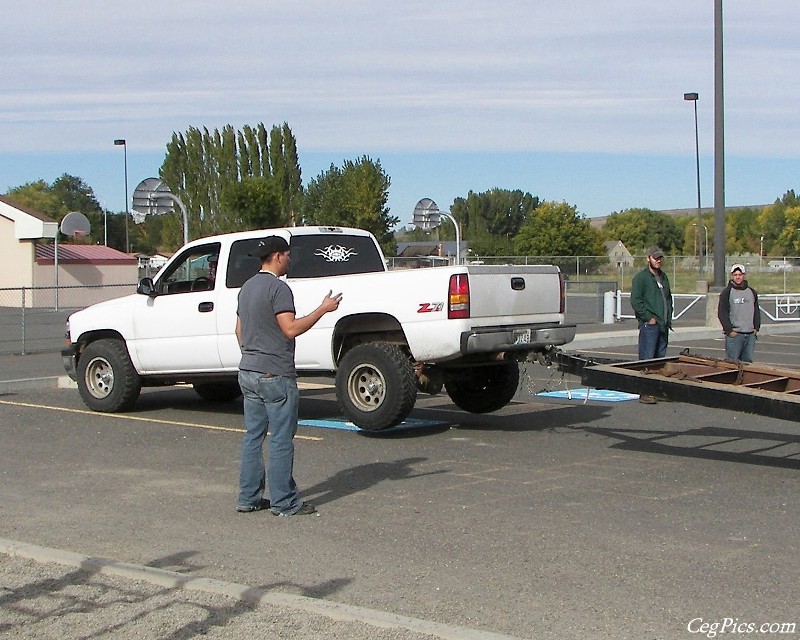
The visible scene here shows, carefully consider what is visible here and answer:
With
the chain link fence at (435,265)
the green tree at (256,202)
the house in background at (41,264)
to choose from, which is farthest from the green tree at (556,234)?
the house in background at (41,264)

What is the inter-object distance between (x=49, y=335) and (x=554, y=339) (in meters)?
19.0

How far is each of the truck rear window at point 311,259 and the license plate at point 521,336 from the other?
249 cm

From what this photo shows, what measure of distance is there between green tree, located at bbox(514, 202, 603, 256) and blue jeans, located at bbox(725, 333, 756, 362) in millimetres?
73258

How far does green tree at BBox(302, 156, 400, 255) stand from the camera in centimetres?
5303

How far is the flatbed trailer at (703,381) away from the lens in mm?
8945

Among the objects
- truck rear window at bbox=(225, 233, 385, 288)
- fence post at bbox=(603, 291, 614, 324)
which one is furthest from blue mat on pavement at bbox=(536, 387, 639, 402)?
fence post at bbox=(603, 291, 614, 324)

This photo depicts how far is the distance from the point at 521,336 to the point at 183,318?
13.2 ft

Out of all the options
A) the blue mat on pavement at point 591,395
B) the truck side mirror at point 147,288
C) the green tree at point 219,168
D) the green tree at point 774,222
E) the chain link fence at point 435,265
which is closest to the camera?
the truck side mirror at point 147,288

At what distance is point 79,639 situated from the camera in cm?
534

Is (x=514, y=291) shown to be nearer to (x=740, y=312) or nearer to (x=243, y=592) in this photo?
(x=740, y=312)

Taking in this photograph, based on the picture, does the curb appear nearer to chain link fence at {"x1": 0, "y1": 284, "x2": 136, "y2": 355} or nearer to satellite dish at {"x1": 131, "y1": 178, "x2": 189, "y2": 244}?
chain link fence at {"x1": 0, "y1": 284, "x2": 136, "y2": 355}

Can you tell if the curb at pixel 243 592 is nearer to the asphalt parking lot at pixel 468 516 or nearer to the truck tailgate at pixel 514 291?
the asphalt parking lot at pixel 468 516

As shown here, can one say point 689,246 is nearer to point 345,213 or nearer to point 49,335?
point 345,213

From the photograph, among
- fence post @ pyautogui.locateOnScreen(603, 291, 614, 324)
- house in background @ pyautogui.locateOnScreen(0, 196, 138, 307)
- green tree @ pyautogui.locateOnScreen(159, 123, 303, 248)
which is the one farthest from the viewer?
green tree @ pyautogui.locateOnScreen(159, 123, 303, 248)
